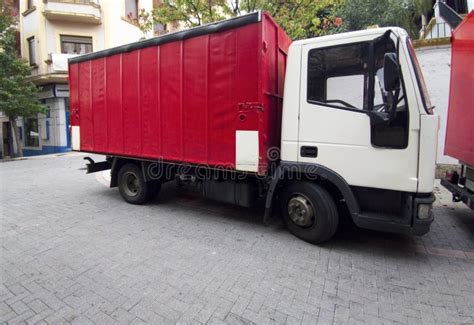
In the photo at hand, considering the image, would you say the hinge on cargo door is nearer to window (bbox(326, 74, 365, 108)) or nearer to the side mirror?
window (bbox(326, 74, 365, 108))

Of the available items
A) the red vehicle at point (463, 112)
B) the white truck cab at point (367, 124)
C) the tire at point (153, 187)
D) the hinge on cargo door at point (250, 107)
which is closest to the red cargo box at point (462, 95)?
the red vehicle at point (463, 112)

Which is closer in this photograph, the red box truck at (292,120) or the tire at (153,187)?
the red box truck at (292,120)

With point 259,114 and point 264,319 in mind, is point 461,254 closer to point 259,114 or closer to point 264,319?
point 264,319

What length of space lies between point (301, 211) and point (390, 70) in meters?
2.02

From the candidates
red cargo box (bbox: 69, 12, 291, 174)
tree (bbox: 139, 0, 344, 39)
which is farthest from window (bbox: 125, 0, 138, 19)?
red cargo box (bbox: 69, 12, 291, 174)

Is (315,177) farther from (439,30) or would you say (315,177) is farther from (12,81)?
(12,81)

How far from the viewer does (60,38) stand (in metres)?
16.8

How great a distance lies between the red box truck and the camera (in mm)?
3268

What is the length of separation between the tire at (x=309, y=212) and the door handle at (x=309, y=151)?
0.38 m

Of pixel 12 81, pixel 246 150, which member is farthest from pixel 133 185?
pixel 12 81

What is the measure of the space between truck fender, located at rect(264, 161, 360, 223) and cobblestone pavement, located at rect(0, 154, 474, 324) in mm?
636

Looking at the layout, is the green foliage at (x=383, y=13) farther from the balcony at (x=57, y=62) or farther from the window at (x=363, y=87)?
the balcony at (x=57, y=62)

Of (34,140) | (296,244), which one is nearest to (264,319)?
(296,244)

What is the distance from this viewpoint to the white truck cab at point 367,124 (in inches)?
Answer: 126
